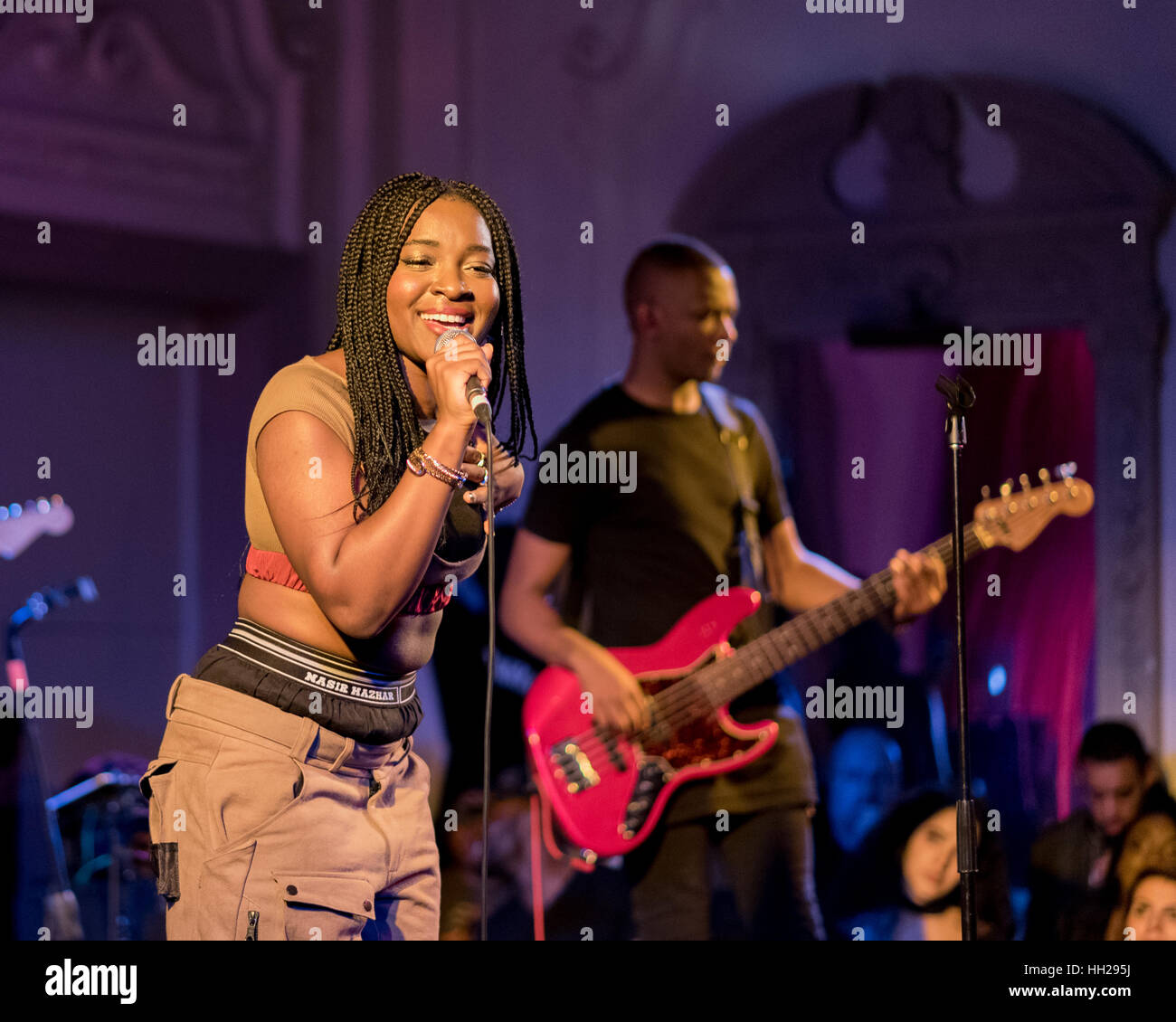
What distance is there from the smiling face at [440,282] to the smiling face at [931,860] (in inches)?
112

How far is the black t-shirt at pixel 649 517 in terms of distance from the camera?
4.07 metres

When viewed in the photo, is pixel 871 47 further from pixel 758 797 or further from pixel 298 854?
pixel 298 854

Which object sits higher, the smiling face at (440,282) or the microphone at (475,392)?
the smiling face at (440,282)

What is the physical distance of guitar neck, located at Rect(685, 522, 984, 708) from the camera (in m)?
3.95

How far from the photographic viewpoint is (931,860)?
A: 4414 mm

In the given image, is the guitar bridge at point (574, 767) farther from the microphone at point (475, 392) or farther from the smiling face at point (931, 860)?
the microphone at point (475, 392)

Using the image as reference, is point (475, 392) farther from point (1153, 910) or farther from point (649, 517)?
point (1153, 910)

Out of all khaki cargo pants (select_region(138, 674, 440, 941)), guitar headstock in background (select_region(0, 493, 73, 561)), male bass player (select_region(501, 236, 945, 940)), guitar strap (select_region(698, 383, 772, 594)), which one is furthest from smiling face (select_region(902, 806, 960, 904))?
guitar headstock in background (select_region(0, 493, 73, 561))

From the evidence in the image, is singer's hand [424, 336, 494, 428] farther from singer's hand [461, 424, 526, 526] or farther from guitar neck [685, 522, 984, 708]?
guitar neck [685, 522, 984, 708]

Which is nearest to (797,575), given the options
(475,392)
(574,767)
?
(574,767)

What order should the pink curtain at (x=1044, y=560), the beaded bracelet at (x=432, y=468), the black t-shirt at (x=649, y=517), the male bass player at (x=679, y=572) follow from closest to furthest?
the beaded bracelet at (x=432, y=468) → the male bass player at (x=679, y=572) → the black t-shirt at (x=649, y=517) → the pink curtain at (x=1044, y=560)

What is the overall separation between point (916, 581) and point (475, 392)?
7.52 ft

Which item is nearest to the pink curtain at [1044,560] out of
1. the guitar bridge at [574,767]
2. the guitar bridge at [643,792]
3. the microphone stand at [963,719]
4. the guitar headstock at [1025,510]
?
the guitar headstock at [1025,510]
